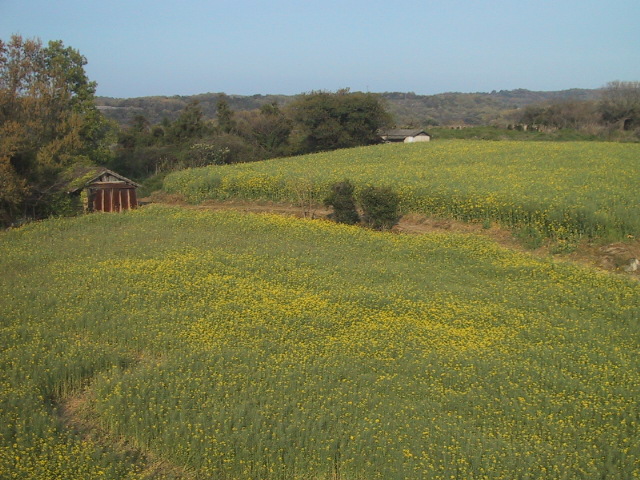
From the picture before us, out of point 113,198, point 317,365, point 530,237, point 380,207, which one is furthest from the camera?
point 113,198

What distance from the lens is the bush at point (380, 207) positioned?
84.5ft

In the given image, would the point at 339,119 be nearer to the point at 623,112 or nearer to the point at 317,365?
the point at 623,112

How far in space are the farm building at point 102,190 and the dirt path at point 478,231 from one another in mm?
2765

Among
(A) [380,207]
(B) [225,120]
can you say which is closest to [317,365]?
(A) [380,207]

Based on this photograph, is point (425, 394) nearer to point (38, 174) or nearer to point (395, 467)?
point (395, 467)

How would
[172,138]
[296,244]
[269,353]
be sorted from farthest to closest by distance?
[172,138] → [296,244] → [269,353]

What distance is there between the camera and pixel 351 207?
1064 inches

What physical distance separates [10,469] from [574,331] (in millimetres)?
11024

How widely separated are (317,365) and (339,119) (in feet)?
142

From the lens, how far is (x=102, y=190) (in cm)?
3228

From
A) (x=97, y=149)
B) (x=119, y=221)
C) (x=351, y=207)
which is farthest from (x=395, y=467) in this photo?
(x=97, y=149)

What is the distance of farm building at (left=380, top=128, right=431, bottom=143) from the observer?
58.6 metres

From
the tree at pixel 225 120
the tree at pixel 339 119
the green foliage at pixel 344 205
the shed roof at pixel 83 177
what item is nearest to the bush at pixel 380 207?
the green foliage at pixel 344 205

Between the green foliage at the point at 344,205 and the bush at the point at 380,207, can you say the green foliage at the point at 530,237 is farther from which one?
the green foliage at the point at 344,205
